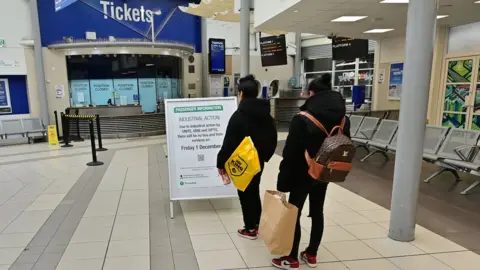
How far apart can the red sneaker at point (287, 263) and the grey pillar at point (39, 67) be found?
10.2m

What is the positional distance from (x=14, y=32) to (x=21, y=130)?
117 inches

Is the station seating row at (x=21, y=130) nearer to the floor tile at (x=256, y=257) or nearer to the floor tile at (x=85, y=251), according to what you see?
the floor tile at (x=85, y=251)

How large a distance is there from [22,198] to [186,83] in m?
9.19

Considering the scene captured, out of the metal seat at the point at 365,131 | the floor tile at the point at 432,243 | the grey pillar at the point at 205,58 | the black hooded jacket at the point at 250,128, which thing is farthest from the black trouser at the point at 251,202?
the grey pillar at the point at 205,58

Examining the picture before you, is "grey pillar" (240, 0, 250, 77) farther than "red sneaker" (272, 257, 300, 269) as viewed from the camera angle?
Yes

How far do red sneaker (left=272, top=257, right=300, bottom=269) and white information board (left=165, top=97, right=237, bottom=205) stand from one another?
141 centimetres

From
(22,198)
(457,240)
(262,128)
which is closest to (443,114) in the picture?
(457,240)

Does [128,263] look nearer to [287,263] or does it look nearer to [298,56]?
[287,263]

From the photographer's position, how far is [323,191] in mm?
2594

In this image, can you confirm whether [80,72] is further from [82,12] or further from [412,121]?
[412,121]

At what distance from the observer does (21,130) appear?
984 cm

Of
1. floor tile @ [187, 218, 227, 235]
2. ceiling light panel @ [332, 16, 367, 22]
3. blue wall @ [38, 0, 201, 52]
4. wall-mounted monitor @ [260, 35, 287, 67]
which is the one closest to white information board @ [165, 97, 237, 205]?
floor tile @ [187, 218, 227, 235]

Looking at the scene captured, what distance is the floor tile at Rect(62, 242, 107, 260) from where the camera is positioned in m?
2.98

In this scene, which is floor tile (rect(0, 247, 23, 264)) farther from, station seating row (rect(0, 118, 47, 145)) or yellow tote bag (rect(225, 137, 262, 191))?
station seating row (rect(0, 118, 47, 145))
